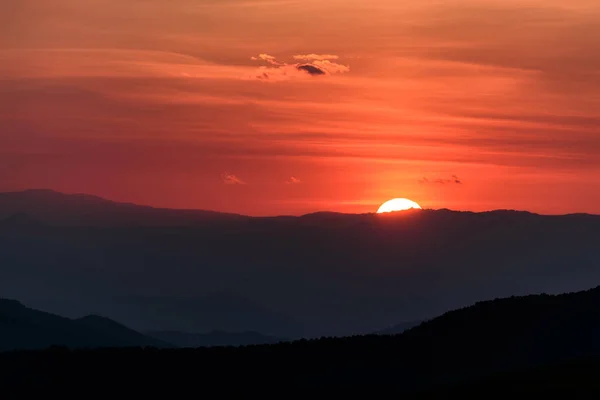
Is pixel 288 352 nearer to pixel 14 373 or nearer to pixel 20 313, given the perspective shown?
pixel 14 373

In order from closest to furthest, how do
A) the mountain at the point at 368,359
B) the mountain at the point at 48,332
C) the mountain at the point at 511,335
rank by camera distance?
the mountain at the point at 368,359
the mountain at the point at 511,335
the mountain at the point at 48,332

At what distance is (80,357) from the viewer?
208ft

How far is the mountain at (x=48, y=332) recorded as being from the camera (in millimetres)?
127688

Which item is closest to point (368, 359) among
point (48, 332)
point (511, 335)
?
point (511, 335)

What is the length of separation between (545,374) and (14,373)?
25.8 meters

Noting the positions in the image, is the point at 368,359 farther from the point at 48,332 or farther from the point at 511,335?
the point at 48,332

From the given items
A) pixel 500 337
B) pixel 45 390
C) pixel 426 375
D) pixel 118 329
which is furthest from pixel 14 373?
pixel 118 329

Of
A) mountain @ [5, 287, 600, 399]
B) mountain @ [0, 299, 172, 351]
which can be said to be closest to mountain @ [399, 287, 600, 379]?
mountain @ [5, 287, 600, 399]

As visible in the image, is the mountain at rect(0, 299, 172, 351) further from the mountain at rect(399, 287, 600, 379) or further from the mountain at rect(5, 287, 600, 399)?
the mountain at rect(399, 287, 600, 379)

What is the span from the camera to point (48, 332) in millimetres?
137750

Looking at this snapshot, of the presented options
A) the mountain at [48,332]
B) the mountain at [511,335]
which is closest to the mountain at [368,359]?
the mountain at [511,335]

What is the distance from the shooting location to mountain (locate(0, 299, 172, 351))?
128 metres

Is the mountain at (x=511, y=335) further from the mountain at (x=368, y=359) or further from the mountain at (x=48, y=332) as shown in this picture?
the mountain at (x=48, y=332)

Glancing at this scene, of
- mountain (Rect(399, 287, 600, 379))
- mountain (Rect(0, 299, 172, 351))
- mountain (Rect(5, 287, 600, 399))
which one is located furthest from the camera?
mountain (Rect(0, 299, 172, 351))
